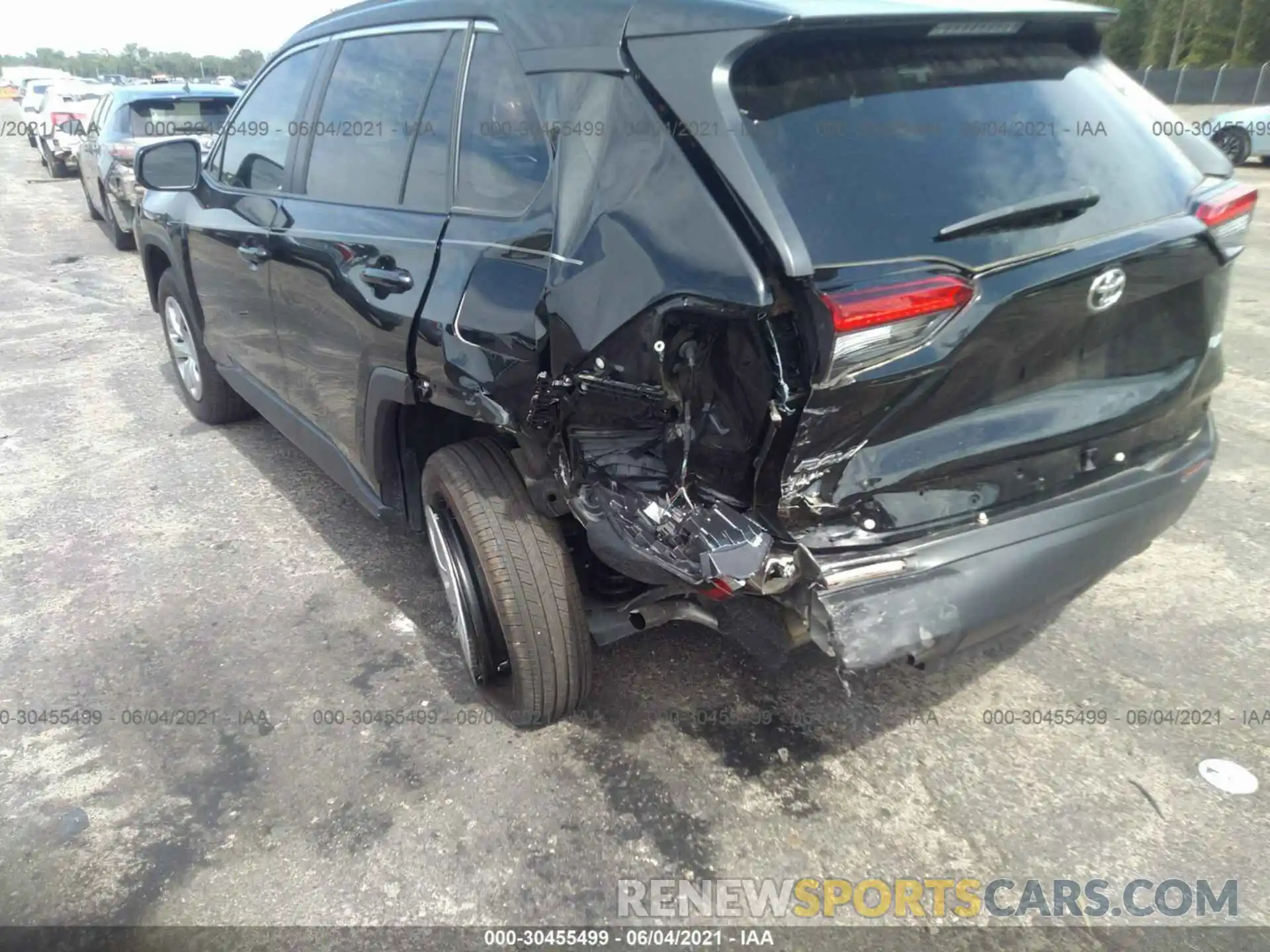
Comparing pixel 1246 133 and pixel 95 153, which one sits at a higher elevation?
pixel 95 153

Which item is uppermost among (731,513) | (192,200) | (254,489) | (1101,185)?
(1101,185)

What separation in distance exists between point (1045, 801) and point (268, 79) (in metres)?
3.99

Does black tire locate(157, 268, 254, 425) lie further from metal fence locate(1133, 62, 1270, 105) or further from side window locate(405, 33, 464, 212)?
metal fence locate(1133, 62, 1270, 105)

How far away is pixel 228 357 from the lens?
4.51 metres

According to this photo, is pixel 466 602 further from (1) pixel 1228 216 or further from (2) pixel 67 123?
(2) pixel 67 123

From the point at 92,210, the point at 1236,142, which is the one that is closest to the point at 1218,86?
the point at 1236,142

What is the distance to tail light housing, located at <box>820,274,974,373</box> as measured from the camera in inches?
73.8

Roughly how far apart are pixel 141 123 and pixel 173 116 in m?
0.33

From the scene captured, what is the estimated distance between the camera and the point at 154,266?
17.8 feet

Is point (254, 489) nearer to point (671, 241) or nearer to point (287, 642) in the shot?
point (287, 642)

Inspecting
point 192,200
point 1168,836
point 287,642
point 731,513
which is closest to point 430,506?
point 287,642

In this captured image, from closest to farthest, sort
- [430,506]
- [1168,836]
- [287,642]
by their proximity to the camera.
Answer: [1168,836], [430,506], [287,642]

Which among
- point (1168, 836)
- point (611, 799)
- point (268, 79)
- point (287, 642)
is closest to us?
point (1168, 836)

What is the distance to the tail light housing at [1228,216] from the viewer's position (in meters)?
2.37
